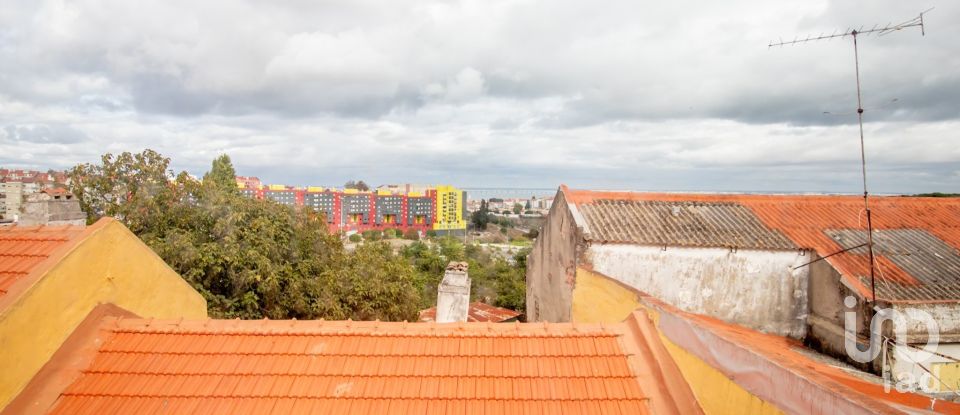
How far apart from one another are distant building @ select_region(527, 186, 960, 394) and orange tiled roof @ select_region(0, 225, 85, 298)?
747 cm

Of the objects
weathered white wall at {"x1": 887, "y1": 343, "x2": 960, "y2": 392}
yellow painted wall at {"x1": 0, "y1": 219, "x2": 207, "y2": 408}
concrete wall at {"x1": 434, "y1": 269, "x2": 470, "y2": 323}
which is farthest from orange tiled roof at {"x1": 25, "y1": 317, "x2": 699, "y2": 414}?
weathered white wall at {"x1": 887, "y1": 343, "x2": 960, "y2": 392}

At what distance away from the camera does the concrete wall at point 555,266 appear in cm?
1125

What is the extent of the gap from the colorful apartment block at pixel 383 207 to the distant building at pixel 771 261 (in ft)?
288

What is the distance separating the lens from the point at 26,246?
5.25 meters

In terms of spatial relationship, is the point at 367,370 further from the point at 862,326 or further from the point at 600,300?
the point at 862,326

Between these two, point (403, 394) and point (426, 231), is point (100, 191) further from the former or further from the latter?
point (426, 231)

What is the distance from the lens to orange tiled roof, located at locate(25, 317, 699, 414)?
4.39 meters

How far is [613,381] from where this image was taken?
4648 mm

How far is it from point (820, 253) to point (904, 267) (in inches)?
61.1

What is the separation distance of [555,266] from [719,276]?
3.86 meters

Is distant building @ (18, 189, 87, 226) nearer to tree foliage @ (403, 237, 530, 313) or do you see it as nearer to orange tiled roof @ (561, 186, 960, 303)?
orange tiled roof @ (561, 186, 960, 303)

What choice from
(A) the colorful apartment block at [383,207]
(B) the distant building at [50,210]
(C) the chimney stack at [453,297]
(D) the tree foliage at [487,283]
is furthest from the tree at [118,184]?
(A) the colorful apartment block at [383,207]

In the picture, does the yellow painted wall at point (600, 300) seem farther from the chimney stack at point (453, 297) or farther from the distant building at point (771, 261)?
the chimney stack at point (453, 297)

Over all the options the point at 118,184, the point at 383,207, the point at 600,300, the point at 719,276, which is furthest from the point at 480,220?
the point at 600,300
